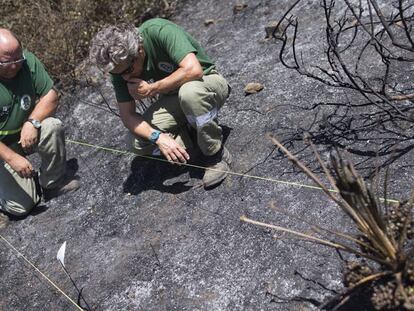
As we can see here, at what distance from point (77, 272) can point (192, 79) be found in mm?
1221

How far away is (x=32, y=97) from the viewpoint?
137 inches

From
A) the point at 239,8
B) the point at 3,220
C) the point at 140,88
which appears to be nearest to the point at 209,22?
the point at 239,8

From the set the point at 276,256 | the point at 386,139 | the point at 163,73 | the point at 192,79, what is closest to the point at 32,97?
the point at 163,73

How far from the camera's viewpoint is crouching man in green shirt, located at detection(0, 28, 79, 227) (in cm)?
328

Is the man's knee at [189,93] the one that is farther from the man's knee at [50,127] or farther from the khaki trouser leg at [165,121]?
the man's knee at [50,127]

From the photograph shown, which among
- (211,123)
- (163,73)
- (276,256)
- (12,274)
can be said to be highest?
(163,73)

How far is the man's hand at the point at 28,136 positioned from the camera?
333 centimetres

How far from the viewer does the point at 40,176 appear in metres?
3.62

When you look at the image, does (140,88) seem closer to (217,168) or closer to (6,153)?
(217,168)

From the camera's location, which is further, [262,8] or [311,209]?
[262,8]

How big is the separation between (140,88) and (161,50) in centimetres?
26

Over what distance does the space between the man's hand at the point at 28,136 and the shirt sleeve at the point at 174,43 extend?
1047 millimetres

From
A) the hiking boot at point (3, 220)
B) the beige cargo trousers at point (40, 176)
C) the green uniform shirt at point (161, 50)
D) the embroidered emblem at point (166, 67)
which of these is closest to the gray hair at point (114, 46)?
the green uniform shirt at point (161, 50)

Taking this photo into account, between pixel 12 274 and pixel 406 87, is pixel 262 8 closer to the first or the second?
pixel 406 87
